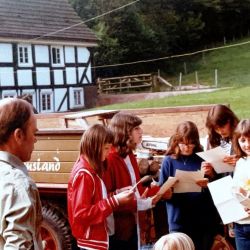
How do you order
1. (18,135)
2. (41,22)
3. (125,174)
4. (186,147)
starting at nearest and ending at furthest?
(18,135)
(125,174)
(186,147)
(41,22)

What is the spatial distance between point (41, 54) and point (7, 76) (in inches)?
112

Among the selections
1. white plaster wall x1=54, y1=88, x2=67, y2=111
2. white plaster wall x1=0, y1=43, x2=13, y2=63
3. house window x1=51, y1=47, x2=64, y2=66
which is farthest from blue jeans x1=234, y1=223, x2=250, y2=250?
house window x1=51, y1=47, x2=64, y2=66

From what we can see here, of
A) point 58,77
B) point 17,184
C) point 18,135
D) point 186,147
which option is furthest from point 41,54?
point 17,184

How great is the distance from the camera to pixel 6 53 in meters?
28.7

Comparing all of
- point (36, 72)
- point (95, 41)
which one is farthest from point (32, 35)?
point (95, 41)

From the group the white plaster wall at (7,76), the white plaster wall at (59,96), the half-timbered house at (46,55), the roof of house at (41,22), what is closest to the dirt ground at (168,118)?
the white plaster wall at (7,76)

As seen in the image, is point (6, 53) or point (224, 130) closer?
point (224, 130)

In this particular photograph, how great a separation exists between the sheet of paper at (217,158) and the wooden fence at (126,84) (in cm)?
3064

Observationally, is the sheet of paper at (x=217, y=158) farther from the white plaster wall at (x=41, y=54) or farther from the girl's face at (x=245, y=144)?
the white plaster wall at (x=41, y=54)

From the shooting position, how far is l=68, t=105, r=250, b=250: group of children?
3.62 meters

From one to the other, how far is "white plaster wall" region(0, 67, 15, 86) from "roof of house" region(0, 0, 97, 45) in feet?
5.10

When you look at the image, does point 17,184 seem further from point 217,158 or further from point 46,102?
point 46,102

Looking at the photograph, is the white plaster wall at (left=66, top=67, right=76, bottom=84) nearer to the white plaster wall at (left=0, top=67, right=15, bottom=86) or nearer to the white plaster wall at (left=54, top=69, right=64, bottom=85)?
the white plaster wall at (left=54, top=69, right=64, bottom=85)

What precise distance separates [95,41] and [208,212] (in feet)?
98.8
